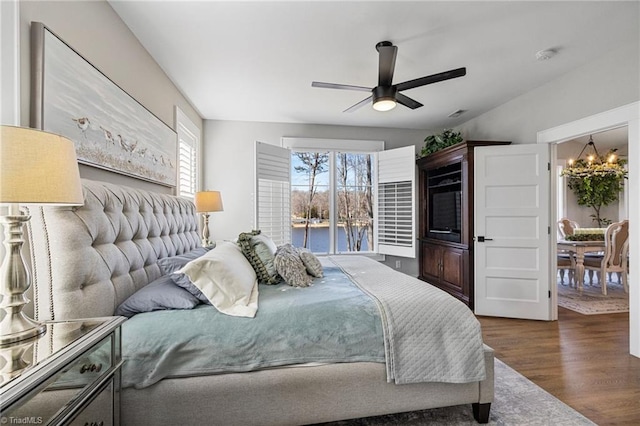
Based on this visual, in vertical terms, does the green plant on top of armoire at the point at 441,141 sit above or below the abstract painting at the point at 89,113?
above

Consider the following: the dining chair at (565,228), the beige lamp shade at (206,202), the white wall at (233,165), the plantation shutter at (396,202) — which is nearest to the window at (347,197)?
the plantation shutter at (396,202)

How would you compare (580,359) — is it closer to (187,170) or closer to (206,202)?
(206,202)

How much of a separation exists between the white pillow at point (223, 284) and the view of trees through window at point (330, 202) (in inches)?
120

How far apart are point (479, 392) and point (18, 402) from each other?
78.1 inches

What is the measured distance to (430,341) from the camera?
1591 mm

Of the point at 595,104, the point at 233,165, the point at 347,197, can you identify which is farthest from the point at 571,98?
the point at 233,165

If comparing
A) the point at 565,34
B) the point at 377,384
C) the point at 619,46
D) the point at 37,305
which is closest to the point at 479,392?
the point at 377,384

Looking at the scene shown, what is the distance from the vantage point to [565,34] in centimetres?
242

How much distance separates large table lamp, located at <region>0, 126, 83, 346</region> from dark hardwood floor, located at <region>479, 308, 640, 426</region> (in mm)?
2921

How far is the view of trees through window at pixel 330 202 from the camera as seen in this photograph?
4.86 metres

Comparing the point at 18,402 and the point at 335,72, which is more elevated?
the point at 335,72

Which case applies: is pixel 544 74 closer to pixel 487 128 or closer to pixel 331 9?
pixel 487 128

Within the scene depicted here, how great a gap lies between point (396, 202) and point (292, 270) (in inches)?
122

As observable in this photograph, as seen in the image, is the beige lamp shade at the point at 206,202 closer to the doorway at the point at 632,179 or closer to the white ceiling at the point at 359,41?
the white ceiling at the point at 359,41
